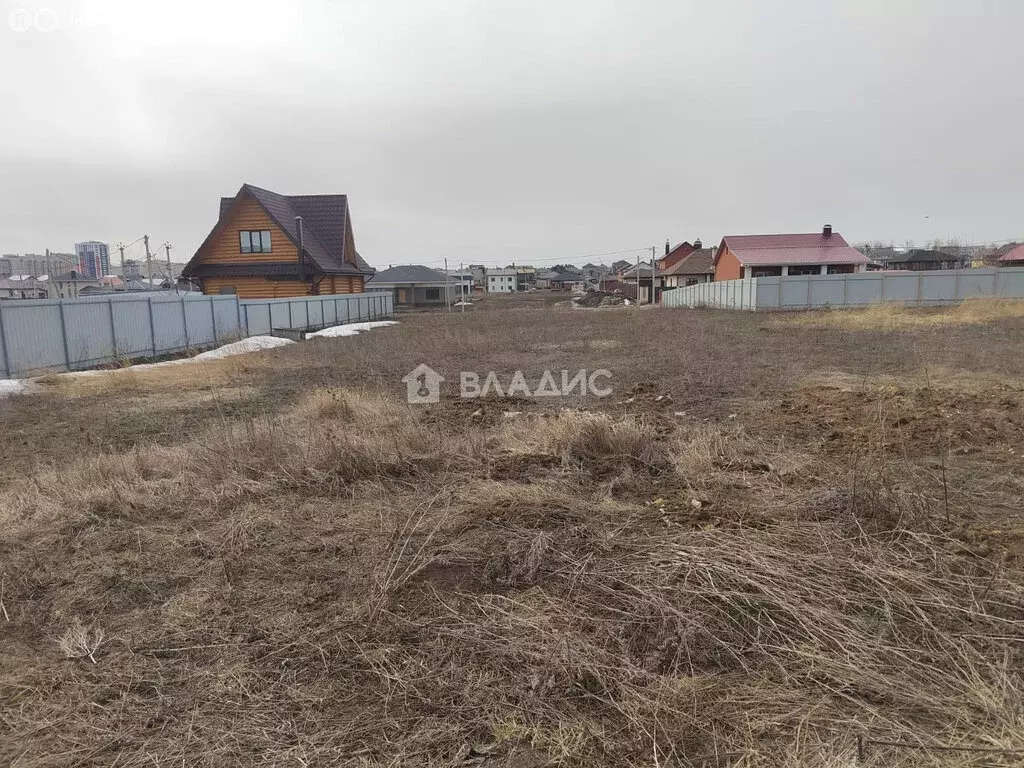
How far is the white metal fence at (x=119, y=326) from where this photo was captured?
12633mm

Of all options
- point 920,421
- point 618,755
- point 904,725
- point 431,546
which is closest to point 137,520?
point 431,546

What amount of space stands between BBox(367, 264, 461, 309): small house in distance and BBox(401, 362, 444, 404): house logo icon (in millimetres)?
44886

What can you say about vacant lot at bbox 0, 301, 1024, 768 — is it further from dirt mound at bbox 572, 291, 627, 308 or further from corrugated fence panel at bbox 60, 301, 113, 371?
dirt mound at bbox 572, 291, 627, 308

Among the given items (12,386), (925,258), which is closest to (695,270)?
(925,258)

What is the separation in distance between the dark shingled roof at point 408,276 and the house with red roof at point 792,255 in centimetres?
2822

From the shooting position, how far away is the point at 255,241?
90.1 feet

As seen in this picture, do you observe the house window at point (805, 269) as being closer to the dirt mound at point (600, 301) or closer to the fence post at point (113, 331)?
the dirt mound at point (600, 301)

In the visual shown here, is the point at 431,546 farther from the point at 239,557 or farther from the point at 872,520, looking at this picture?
the point at 872,520

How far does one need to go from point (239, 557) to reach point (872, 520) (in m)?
4.02

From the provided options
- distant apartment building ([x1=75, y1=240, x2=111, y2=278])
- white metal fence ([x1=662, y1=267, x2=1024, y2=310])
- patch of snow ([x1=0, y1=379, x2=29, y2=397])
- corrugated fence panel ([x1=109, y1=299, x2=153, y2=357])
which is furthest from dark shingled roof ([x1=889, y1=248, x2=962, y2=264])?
distant apartment building ([x1=75, y1=240, x2=111, y2=278])

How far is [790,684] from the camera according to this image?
2289 millimetres

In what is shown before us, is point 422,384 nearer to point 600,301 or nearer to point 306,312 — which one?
point 306,312

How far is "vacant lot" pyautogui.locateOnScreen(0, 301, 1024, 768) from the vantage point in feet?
6.86

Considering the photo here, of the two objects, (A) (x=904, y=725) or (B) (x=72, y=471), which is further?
(B) (x=72, y=471)
